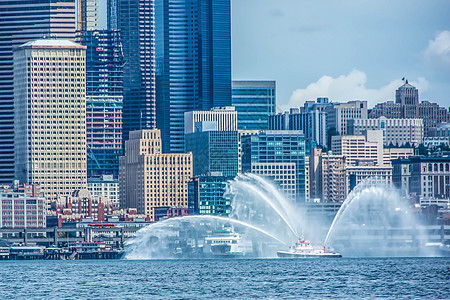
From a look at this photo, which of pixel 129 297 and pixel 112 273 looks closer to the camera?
pixel 129 297

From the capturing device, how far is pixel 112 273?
195375 mm

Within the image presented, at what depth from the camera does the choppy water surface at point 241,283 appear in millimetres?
148750

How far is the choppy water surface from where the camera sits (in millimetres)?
148750

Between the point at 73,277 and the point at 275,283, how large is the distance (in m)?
37.6

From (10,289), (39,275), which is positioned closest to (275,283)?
(10,289)

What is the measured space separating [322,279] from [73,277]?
39644mm

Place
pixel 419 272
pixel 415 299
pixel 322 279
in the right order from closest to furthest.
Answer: pixel 415 299, pixel 322 279, pixel 419 272

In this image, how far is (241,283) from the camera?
16538 centimetres

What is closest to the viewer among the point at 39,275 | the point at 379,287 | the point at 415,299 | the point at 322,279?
the point at 415,299

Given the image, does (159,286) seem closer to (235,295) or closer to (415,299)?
(235,295)

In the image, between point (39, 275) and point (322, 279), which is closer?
point (322, 279)

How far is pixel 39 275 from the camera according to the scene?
197 metres

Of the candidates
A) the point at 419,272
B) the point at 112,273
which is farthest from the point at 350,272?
the point at 112,273

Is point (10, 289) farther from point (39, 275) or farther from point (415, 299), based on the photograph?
point (415, 299)
